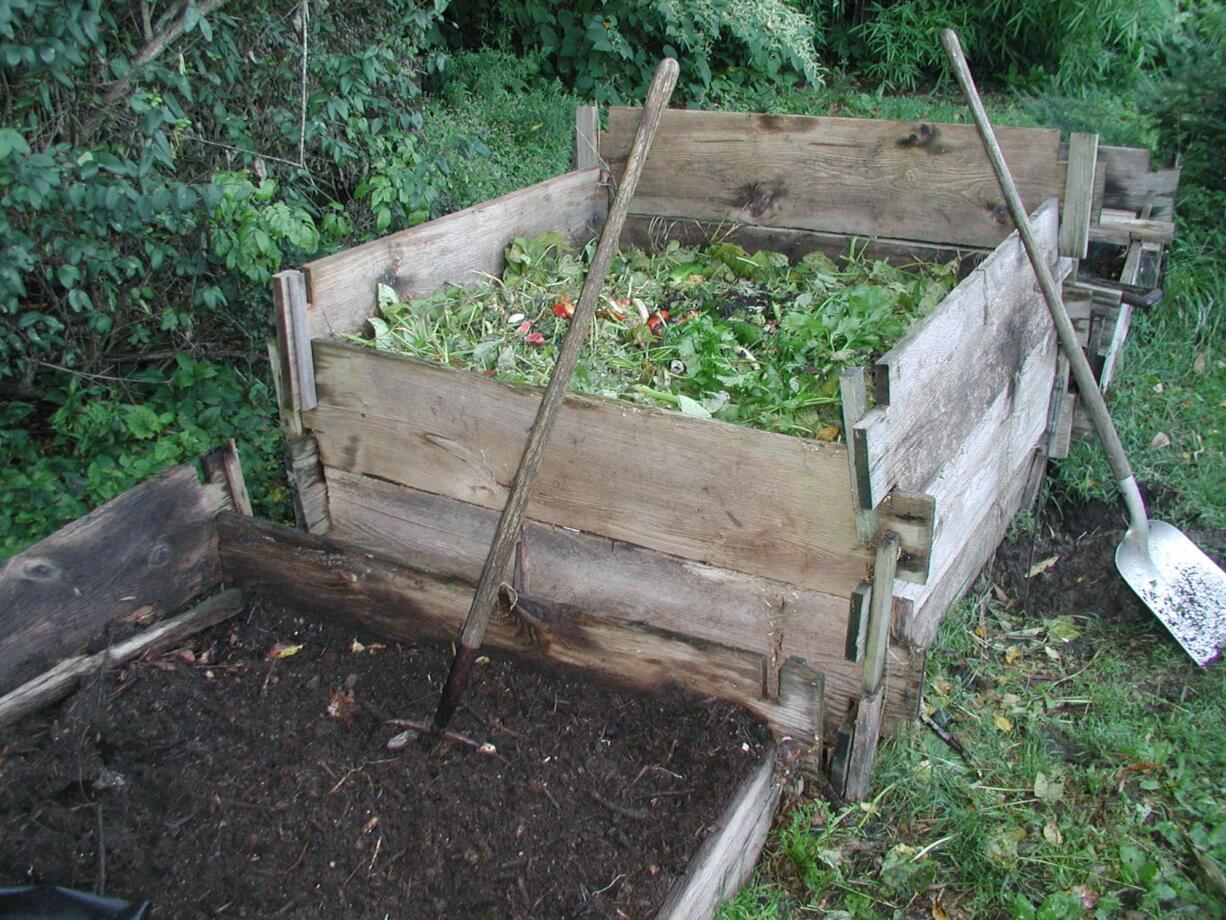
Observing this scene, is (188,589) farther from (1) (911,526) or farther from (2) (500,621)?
(1) (911,526)

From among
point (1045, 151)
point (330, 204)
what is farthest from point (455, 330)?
point (1045, 151)

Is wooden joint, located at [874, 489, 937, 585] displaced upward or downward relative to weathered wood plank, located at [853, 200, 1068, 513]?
downward

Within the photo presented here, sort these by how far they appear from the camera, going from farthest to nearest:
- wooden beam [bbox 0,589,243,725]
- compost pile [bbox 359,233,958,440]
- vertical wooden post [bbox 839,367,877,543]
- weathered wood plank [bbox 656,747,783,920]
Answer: compost pile [bbox 359,233,958,440] → wooden beam [bbox 0,589,243,725] → vertical wooden post [bbox 839,367,877,543] → weathered wood plank [bbox 656,747,783,920]

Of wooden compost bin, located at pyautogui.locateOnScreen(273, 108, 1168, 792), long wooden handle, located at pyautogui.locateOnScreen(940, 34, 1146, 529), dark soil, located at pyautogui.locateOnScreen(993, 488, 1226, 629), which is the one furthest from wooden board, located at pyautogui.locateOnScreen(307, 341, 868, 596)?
dark soil, located at pyautogui.locateOnScreen(993, 488, 1226, 629)

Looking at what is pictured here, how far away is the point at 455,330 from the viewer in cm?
330

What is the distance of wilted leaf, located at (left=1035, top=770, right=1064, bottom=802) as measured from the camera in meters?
2.78

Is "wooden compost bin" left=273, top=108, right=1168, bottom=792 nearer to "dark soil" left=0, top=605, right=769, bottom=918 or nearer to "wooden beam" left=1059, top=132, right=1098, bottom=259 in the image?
"wooden beam" left=1059, top=132, right=1098, bottom=259

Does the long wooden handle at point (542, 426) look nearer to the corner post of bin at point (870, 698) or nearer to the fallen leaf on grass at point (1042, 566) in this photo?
the corner post of bin at point (870, 698)

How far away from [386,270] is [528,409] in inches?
33.7

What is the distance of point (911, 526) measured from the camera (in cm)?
241

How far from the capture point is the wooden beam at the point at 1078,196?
334cm

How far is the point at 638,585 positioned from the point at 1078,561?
5.93 feet

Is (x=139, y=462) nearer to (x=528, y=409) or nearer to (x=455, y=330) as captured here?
(x=455, y=330)

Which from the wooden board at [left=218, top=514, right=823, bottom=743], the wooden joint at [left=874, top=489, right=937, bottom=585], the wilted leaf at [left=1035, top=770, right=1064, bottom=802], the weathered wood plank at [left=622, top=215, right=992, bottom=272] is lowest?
the wilted leaf at [left=1035, top=770, right=1064, bottom=802]
